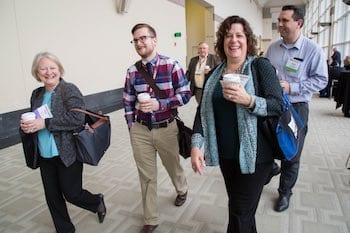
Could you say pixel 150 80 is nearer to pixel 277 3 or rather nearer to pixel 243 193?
pixel 243 193

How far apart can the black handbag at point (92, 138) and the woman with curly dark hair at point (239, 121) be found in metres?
0.81

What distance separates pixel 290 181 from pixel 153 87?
1491 millimetres

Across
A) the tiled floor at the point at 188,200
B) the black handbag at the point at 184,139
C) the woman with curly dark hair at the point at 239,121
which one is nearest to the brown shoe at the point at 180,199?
the tiled floor at the point at 188,200

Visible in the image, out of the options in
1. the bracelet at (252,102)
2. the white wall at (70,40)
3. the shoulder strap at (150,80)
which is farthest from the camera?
the white wall at (70,40)

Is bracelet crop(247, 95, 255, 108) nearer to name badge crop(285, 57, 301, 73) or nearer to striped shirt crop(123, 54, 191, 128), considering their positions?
striped shirt crop(123, 54, 191, 128)

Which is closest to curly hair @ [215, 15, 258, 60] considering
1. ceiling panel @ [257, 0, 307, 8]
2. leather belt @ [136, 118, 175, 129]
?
leather belt @ [136, 118, 175, 129]

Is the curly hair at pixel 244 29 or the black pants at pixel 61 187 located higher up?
the curly hair at pixel 244 29

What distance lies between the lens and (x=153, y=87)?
2.20m

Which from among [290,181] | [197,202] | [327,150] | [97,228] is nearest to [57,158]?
[97,228]

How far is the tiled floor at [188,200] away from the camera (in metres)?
2.42

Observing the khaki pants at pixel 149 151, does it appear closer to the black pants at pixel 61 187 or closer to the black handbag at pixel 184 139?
the black handbag at pixel 184 139

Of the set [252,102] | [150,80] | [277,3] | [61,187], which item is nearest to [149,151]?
[150,80]

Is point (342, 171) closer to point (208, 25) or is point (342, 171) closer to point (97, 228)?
point (97, 228)

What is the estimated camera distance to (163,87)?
7.32 feet
